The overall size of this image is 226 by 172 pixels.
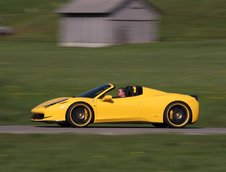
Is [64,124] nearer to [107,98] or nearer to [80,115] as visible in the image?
[80,115]

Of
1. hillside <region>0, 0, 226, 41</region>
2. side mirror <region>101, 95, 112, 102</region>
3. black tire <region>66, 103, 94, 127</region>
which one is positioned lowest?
black tire <region>66, 103, 94, 127</region>

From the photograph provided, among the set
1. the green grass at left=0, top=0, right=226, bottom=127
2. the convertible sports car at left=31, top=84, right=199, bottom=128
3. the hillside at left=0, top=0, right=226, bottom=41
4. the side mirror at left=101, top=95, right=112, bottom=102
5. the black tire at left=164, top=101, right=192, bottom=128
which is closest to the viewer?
the convertible sports car at left=31, top=84, right=199, bottom=128

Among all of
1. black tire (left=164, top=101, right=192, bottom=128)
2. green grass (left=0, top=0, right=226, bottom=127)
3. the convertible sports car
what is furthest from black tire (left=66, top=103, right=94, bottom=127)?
green grass (left=0, top=0, right=226, bottom=127)

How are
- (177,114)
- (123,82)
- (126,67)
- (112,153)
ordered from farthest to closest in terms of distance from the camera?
(126,67), (123,82), (177,114), (112,153)

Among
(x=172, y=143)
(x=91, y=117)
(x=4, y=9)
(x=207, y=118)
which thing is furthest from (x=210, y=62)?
(x=4, y=9)

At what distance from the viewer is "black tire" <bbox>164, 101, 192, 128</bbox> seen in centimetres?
1695

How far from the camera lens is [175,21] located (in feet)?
222

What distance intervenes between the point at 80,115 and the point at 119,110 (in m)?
0.91

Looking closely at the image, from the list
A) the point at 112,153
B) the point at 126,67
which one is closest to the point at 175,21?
the point at 126,67

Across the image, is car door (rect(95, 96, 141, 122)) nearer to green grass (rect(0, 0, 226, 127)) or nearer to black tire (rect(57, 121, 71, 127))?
black tire (rect(57, 121, 71, 127))

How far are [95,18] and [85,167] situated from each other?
45.9 meters

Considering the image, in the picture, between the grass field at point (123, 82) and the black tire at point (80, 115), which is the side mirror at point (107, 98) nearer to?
the black tire at point (80, 115)

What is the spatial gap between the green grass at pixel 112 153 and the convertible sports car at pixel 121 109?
2.35 m

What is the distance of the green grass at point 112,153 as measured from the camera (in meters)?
10.9
